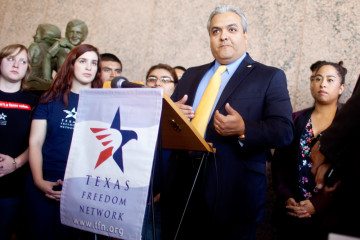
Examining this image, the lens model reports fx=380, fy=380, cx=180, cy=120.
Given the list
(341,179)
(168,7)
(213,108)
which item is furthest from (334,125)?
(168,7)

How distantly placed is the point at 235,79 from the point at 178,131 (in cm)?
60

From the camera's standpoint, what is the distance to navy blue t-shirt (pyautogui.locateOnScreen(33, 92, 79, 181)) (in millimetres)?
2534

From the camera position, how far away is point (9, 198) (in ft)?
8.74

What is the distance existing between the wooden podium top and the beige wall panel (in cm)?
224

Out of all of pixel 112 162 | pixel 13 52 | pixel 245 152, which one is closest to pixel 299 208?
pixel 245 152

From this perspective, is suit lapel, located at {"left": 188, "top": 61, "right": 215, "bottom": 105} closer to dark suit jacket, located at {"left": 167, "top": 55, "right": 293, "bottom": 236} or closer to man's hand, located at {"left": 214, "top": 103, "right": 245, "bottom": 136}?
dark suit jacket, located at {"left": 167, "top": 55, "right": 293, "bottom": 236}

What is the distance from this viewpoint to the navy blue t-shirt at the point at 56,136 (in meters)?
2.53

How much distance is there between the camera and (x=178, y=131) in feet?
5.68

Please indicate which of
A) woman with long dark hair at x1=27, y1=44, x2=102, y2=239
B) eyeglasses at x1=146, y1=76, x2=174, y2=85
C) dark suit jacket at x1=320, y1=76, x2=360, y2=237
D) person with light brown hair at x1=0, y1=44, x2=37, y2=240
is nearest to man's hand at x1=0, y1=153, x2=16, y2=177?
person with light brown hair at x1=0, y1=44, x2=37, y2=240

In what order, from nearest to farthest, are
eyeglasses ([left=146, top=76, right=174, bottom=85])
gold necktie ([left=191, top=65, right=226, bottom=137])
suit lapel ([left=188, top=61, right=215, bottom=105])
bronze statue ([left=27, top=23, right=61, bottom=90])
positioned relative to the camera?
gold necktie ([left=191, top=65, right=226, bottom=137]), suit lapel ([left=188, top=61, right=215, bottom=105]), eyeglasses ([left=146, top=76, right=174, bottom=85]), bronze statue ([left=27, top=23, right=61, bottom=90])

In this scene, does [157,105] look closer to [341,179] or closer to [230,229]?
[341,179]

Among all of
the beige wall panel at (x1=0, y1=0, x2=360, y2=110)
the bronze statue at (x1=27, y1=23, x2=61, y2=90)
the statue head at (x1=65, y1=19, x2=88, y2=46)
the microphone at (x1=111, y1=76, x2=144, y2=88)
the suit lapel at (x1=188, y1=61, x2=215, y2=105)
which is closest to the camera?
the microphone at (x1=111, y1=76, x2=144, y2=88)

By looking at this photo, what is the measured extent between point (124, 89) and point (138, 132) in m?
0.20

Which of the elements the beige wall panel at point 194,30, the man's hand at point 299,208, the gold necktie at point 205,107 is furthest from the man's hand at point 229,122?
the beige wall panel at point 194,30
